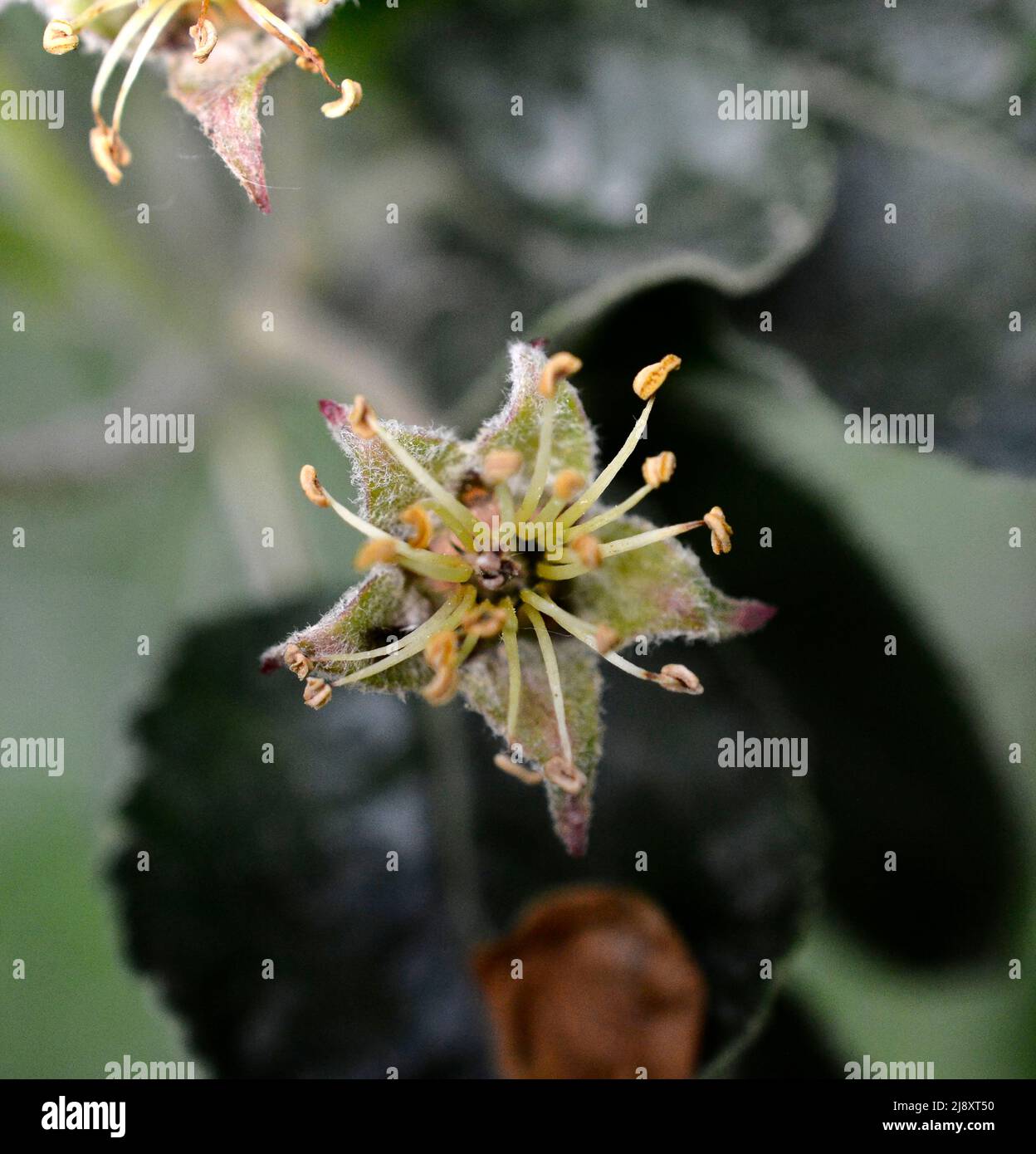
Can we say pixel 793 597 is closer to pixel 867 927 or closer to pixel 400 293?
pixel 867 927

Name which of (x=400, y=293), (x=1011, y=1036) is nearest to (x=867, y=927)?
(x=1011, y=1036)

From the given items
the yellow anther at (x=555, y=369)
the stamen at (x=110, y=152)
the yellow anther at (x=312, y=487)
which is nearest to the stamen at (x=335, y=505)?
the yellow anther at (x=312, y=487)

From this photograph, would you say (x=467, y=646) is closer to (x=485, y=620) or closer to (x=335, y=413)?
(x=485, y=620)

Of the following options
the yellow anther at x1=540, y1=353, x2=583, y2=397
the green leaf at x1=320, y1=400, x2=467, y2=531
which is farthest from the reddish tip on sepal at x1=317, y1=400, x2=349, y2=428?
the yellow anther at x1=540, y1=353, x2=583, y2=397

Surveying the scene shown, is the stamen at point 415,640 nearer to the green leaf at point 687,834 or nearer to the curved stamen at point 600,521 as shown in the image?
the curved stamen at point 600,521

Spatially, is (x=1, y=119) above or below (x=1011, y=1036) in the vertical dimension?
above
